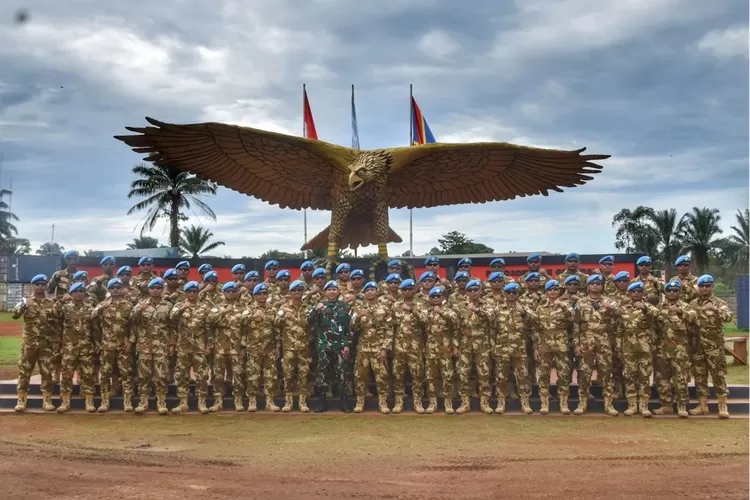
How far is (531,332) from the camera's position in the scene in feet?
22.0

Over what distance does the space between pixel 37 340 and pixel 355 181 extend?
14.2 ft

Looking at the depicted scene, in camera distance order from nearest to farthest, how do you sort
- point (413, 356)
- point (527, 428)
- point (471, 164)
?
point (527, 428)
point (413, 356)
point (471, 164)

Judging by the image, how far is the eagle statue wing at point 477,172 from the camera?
8625mm

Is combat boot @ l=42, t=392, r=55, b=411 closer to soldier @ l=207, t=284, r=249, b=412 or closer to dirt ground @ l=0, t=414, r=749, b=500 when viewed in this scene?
dirt ground @ l=0, t=414, r=749, b=500

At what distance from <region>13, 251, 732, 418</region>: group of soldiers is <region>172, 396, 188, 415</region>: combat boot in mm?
57

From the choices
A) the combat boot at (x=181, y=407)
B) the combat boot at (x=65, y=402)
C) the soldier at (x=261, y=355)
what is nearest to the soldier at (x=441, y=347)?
the soldier at (x=261, y=355)

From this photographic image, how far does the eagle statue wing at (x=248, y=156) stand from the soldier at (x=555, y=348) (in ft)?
12.0

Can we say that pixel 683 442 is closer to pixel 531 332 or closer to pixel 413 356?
pixel 531 332

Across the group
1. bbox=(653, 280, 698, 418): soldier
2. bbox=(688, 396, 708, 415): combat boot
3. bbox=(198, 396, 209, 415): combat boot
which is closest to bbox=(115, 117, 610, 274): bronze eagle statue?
bbox=(198, 396, 209, 415): combat boot

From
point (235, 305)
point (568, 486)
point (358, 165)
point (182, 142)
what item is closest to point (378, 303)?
point (235, 305)

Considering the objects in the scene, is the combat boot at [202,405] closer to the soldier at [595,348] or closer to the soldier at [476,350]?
the soldier at [476,350]

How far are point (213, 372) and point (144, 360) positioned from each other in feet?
2.48

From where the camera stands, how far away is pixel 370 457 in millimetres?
4789

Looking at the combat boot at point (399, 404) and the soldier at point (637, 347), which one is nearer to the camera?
the soldier at point (637, 347)
